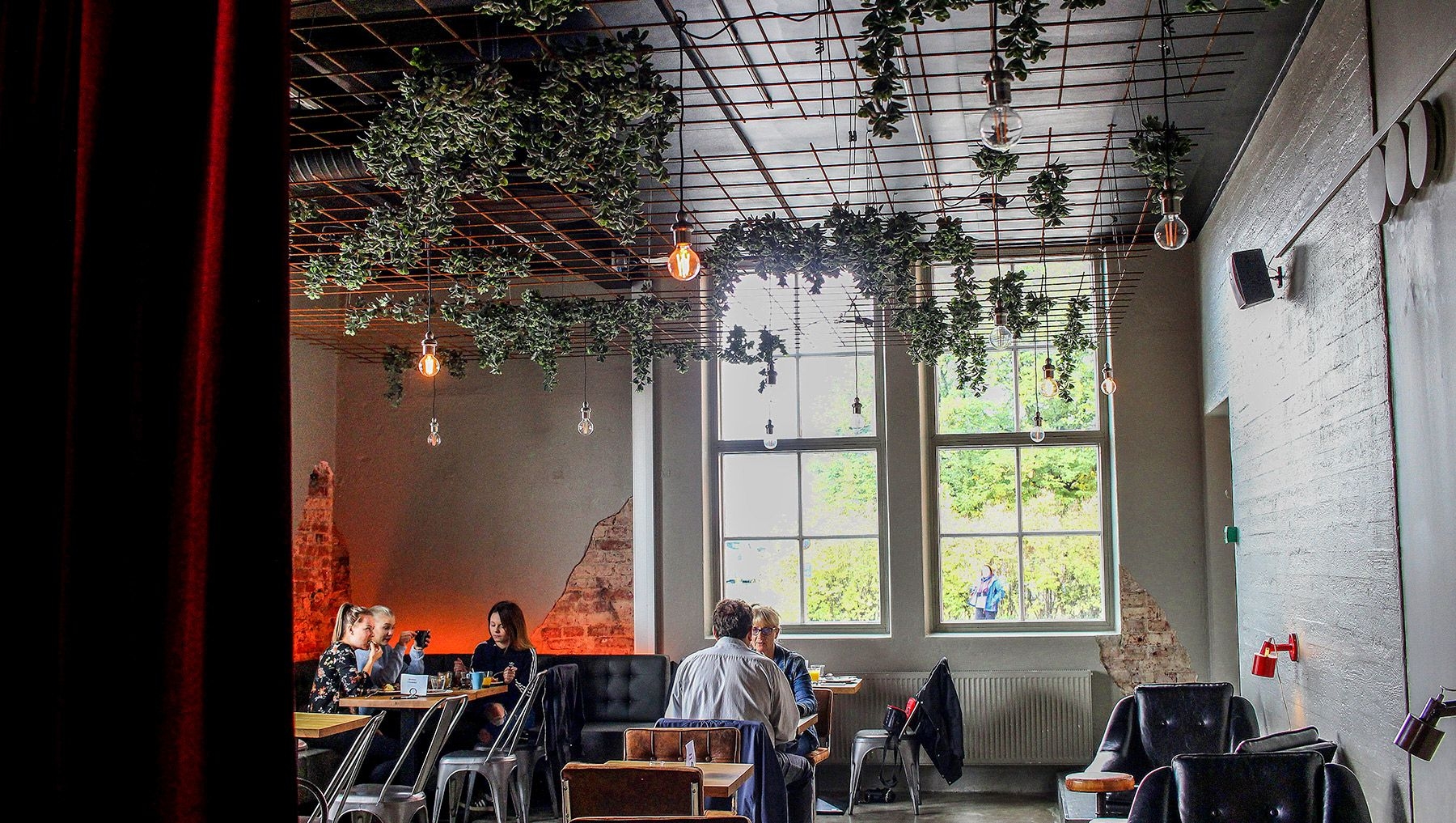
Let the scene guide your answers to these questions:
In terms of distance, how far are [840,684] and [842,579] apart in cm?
137

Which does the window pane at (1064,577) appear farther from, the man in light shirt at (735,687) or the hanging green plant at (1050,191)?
the hanging green plant at (1050,191)

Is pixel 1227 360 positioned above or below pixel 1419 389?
above

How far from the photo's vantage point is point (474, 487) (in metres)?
10.4

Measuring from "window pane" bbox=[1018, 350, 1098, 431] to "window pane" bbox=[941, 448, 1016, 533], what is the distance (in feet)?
1.33

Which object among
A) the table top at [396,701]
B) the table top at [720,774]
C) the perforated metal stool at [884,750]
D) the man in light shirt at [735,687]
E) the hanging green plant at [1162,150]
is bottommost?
the perforated metal stool at [884,750]

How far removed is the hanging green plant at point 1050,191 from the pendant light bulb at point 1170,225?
1.52 feet

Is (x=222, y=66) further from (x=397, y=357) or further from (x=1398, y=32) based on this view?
(x=397, y=357)

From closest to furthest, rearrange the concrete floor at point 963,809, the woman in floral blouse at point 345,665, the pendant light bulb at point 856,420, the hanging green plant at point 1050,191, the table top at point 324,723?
1. the hanging green plant at point 1050,191
2. the table top at point 324,723
3. the woman in floral blouse at point 345,665
4. the concrete floor at point 963,809
5. the pendant light bulb at point 856,420

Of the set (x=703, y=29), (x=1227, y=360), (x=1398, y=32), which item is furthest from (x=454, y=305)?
(x=1398, y=32)

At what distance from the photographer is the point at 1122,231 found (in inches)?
368

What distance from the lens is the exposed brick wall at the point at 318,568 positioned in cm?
988

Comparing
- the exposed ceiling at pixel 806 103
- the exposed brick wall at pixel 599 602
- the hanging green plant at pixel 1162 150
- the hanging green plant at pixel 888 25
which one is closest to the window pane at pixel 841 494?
the exposed brick wall at pixel 599 602

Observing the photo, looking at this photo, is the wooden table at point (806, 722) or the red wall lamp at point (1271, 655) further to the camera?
the wooden table at point (806, 722)

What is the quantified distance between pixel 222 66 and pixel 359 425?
31.9 feet
